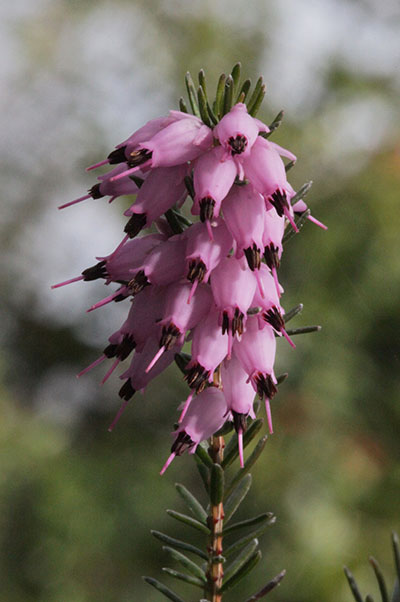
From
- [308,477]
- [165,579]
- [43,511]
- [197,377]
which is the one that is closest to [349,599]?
[308,477]

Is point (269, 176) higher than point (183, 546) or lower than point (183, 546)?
higher

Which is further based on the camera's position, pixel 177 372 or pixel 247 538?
pixel 177 372

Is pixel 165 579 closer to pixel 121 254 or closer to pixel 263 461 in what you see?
pixel 263 461

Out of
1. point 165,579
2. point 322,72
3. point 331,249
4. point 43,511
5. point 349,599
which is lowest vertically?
point 165,579

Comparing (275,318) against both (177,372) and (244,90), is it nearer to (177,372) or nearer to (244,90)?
(244,90)

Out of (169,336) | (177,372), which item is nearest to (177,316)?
(169,336)

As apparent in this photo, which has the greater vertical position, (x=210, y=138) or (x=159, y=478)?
(x=210, y=138)

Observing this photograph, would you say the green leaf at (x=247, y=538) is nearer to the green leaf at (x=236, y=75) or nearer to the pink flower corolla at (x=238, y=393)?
the pink flower corolla at (x=238, y=393)
